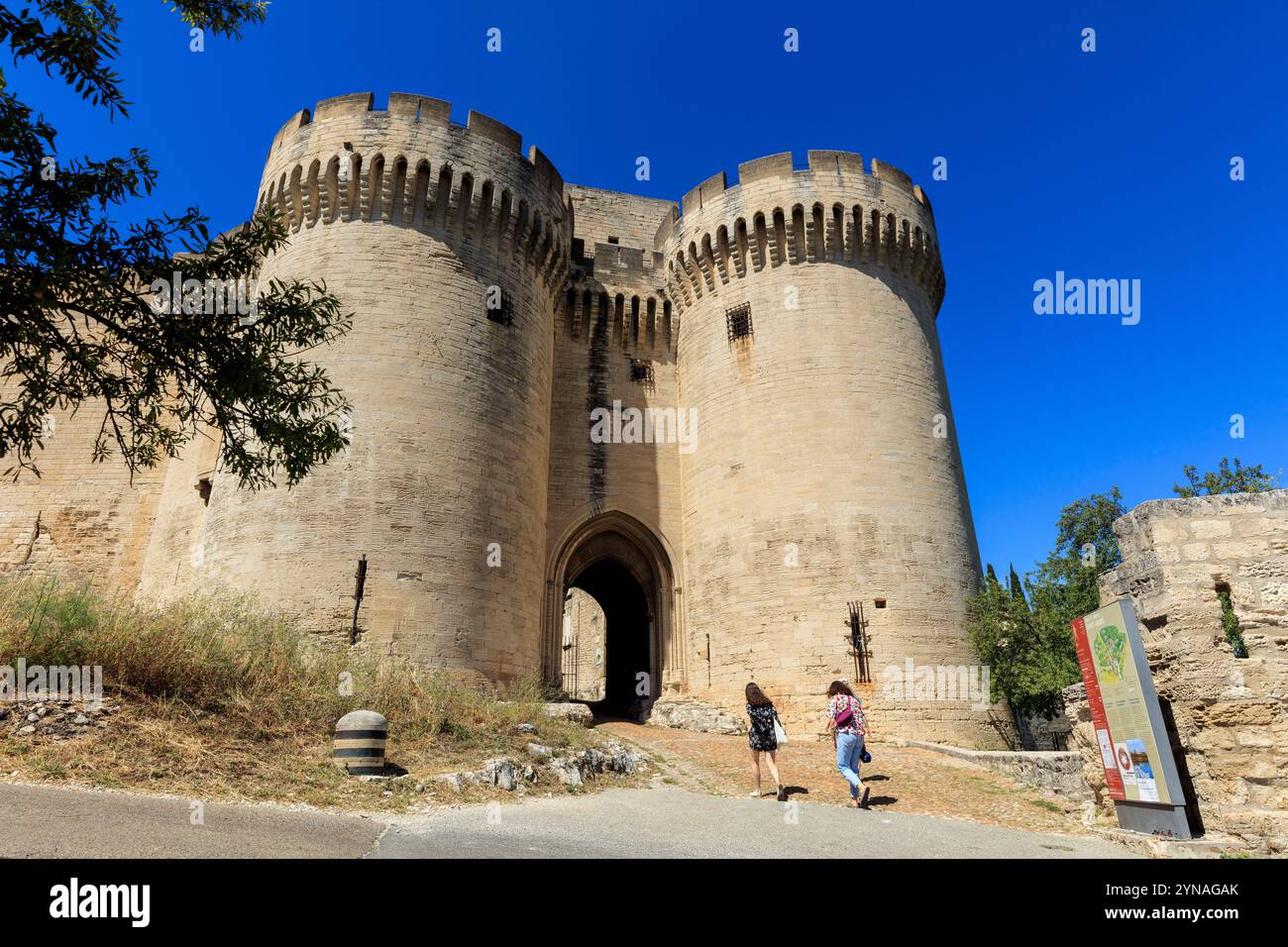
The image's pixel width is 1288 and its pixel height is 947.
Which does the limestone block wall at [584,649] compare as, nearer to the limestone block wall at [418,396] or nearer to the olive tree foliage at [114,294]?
the limestone block wall at [418,396]

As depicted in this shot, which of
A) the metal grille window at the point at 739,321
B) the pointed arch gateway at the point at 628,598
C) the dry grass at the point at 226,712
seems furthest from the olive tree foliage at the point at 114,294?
the metal grille window at the point at 739,321

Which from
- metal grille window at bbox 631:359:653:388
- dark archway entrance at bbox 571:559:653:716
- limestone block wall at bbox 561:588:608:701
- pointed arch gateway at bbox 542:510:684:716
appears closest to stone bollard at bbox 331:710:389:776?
pointed arch gateway at bbox 542:510:684:716

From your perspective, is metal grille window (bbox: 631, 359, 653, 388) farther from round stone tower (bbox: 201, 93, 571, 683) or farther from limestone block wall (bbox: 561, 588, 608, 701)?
limestone block wall (bbox: 561, 588, 608, 701)

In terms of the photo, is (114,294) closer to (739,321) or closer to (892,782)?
(892,782)

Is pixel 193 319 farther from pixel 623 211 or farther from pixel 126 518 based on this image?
pixel 623 211

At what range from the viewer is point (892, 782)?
1010 centimetres

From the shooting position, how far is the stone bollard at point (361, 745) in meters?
7.37

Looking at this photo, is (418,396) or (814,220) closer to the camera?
(418,396)

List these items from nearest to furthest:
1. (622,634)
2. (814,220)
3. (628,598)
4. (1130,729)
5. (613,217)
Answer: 1. (1130,729)
2. (814,220)
3. (628,598)
4. (622,634)
5. (613,217)

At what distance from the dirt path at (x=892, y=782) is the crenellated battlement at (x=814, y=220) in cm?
1130

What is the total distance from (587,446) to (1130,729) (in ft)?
46.5

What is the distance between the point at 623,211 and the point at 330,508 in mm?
13888

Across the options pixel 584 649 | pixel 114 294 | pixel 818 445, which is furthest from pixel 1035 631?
pixel 584 649

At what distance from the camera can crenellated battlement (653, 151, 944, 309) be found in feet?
58.4
